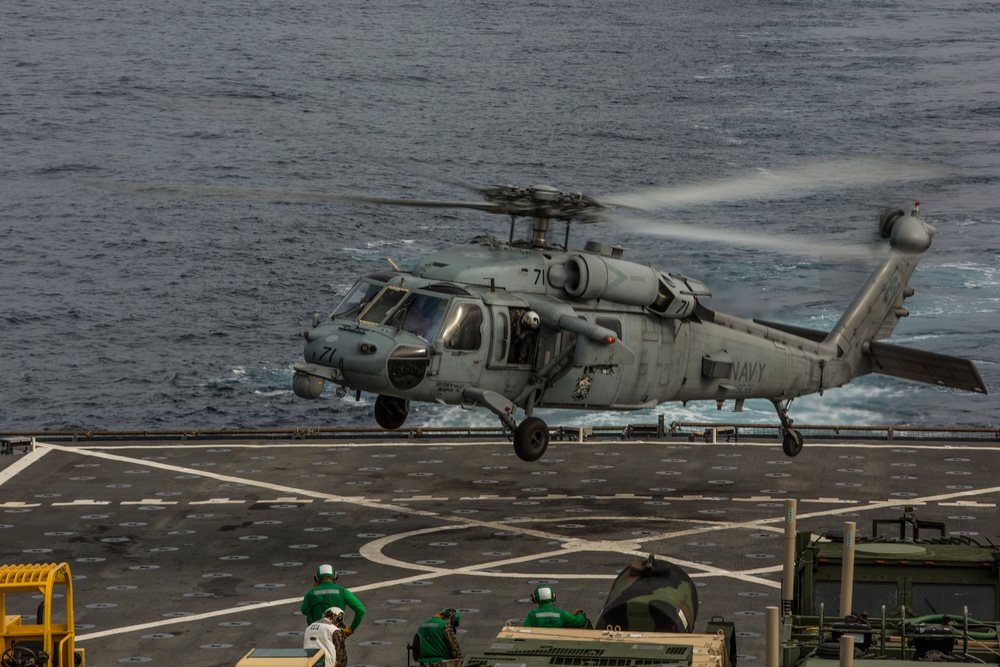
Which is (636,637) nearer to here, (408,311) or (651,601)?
(651,601)

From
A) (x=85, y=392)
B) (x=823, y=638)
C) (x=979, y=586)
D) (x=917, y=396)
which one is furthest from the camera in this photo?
(x=917, y=396)

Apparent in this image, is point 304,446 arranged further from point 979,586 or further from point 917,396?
point 917,396

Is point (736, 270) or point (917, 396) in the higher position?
point (736, 270)

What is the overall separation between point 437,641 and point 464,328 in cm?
1184

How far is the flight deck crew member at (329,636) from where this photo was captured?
1915 cm

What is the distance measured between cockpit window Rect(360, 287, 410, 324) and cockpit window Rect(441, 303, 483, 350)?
3.52 ft

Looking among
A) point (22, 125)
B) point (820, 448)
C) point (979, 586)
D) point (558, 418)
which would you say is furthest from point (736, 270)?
point (979, 586)

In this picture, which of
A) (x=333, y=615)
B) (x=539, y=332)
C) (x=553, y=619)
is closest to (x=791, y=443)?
(x=539, y=332)

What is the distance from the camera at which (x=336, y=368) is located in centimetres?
2998

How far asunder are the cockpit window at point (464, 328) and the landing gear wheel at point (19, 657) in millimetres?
12690

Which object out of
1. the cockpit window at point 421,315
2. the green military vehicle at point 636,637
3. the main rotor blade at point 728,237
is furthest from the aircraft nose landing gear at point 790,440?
the green military vehicle at point 636,637

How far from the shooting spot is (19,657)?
64.0 ft

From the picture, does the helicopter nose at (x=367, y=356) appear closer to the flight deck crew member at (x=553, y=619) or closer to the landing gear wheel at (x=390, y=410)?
the landing gear wheel at (x=390, y=410)

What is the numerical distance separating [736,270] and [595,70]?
185 feet
